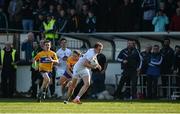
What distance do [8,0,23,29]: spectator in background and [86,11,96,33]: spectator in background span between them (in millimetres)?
3316

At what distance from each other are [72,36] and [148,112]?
1144cm

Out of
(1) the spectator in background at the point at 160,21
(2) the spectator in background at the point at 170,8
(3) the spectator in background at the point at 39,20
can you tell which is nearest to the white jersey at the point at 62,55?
(3) the spectator in background at the point at 39,20

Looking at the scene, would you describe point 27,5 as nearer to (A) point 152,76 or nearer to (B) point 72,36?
(B) point 72,36

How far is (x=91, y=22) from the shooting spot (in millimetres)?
31484

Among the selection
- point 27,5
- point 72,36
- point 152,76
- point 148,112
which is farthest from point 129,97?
point 148,112

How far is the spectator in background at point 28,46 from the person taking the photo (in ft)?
103

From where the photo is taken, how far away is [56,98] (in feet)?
101

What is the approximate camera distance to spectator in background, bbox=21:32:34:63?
3152 cm

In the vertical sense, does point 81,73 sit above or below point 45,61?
below

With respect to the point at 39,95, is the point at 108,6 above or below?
above

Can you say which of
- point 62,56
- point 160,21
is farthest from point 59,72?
point 160,21

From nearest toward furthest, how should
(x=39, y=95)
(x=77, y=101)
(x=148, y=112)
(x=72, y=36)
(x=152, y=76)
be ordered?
(x=148, y=112)
(x=77, y=101)
(x=39, y=95)
(x=152, y=76)
(x=72, y=36)

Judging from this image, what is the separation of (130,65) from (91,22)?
2.64 metres

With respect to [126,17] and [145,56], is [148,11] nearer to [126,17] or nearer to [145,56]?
[126,17]
